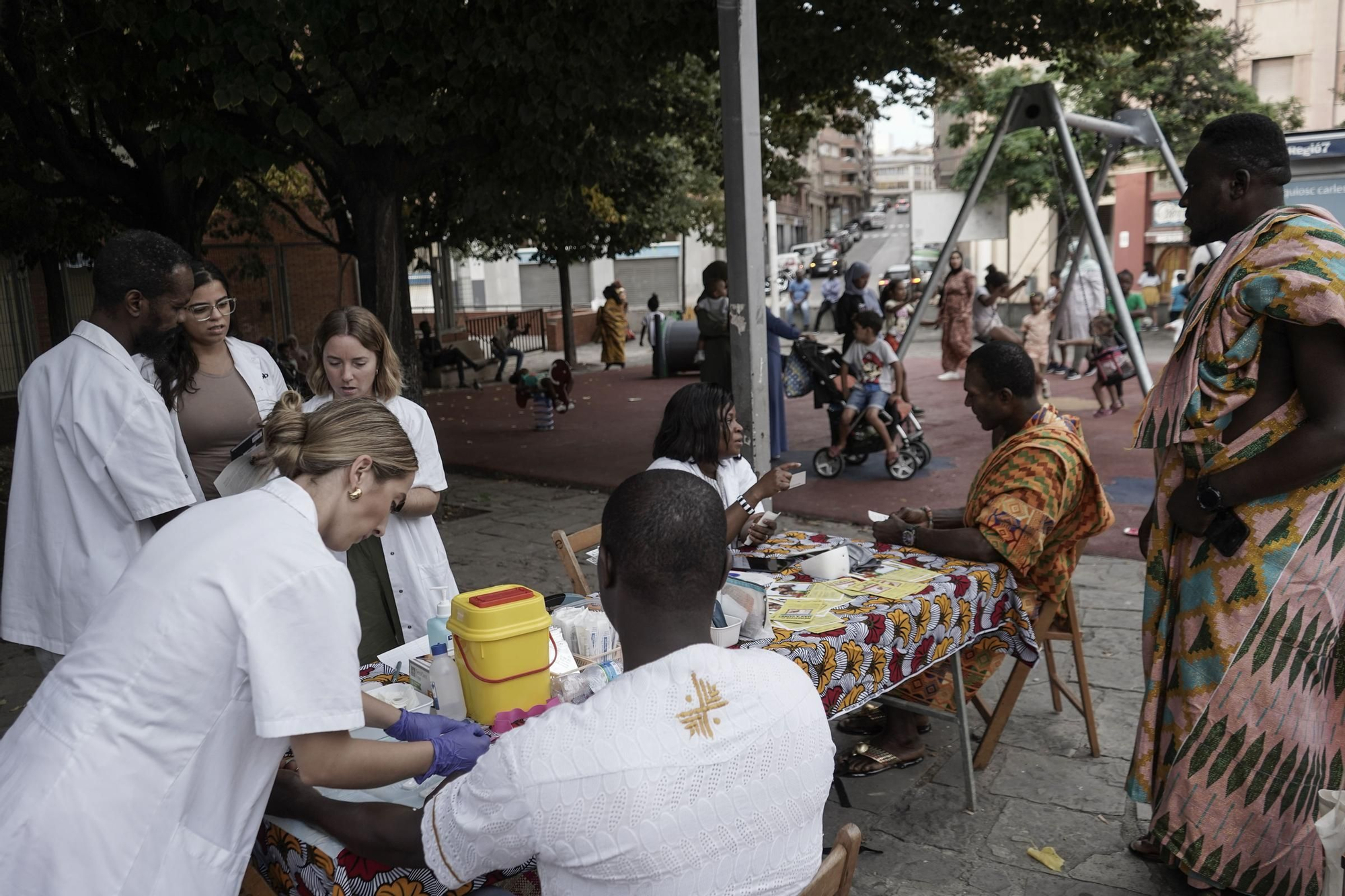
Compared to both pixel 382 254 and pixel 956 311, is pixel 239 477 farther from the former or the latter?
pixel 956 311

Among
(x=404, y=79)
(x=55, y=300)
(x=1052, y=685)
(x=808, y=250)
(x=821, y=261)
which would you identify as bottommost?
(x=1052, y=685)

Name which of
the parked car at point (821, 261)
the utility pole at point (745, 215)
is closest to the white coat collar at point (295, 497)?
the utility pole at point (745, 215)

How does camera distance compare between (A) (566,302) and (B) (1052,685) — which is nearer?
(B) (1052,685)

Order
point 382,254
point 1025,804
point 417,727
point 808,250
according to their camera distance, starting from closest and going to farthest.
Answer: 1. point 417,727
2. point 1025,804
3. point 382,254
4. point 808,250

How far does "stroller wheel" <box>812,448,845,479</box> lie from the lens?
950cm

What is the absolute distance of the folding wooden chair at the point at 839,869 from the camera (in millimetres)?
1706

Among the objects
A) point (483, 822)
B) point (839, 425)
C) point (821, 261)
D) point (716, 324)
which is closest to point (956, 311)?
point (839, 425)

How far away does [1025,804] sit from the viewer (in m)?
3.72

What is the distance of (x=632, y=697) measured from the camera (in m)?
1.64

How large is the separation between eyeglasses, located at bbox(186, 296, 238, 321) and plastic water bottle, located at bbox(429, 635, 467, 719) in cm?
155

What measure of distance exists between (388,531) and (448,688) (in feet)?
3.82

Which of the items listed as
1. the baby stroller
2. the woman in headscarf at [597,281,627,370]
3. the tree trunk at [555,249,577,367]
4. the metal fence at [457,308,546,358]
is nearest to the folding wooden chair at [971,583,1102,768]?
the baby stroller

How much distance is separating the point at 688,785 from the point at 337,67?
637cm

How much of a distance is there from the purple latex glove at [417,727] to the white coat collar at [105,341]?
57.1 inches
